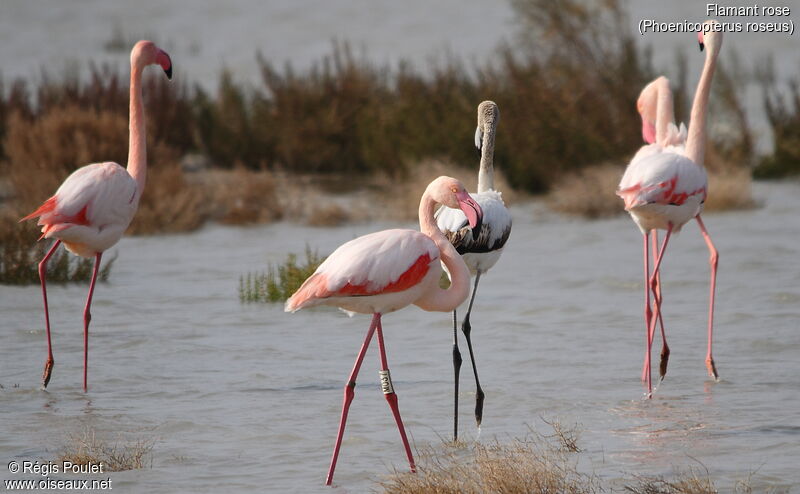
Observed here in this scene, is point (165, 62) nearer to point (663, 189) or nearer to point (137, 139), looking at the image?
→ point (137, 139)

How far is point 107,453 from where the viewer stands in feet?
17.6

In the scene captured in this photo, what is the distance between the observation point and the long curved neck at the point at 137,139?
7.37 metres

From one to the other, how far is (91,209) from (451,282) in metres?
2.71

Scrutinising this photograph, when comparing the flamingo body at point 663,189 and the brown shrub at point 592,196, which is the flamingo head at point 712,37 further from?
the brown shrub at point 592,196

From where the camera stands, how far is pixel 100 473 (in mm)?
5172

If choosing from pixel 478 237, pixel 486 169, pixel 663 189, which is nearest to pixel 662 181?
pixel 663 189

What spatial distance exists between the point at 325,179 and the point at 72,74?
17.0ft

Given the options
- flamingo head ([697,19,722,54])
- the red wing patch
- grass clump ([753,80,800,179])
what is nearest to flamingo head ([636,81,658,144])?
flamingo head ([697,19,722,54])

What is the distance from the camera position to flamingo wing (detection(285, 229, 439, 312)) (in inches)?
195

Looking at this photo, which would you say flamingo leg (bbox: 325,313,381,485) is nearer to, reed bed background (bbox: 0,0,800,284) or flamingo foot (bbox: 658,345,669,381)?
flamingo foot (bbox: 658,345,669,381)

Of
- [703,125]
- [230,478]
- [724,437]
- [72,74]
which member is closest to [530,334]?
[703,125]

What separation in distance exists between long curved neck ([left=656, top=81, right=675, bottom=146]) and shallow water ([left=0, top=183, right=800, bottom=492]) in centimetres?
143

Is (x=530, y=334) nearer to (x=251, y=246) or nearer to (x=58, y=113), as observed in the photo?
(x=251, y=246)

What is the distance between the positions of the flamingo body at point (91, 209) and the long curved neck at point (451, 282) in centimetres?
247
